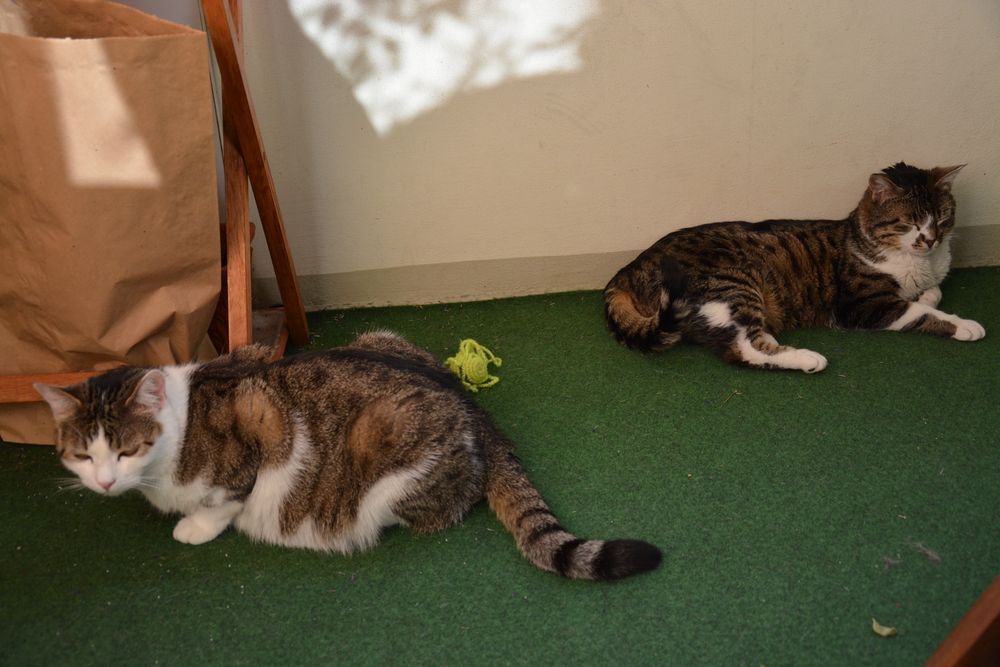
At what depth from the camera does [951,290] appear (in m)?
2.90

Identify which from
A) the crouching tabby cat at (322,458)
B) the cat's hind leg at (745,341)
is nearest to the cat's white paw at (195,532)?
the crouching tabby cat at (322,458)

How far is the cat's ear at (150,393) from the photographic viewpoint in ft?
5.75

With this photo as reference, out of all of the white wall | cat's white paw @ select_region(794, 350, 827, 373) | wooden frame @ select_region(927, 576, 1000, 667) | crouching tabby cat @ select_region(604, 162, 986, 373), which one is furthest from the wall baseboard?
wooden frame @ select_region(927, 576, 1000, 667)

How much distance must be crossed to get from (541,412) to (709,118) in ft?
4.11

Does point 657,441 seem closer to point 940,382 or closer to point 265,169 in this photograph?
point 940,382

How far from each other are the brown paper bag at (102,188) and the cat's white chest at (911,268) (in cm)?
227

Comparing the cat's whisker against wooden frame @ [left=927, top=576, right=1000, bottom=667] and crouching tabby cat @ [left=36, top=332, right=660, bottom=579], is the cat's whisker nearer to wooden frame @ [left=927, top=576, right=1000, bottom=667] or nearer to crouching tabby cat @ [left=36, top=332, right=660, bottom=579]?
crouching tabby cat @ [left=36, top=332, right=660, bottom=579]

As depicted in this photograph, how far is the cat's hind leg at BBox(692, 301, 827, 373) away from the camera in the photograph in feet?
8.20

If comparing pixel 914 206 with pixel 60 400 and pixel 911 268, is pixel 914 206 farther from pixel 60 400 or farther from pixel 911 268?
pixel 60 400

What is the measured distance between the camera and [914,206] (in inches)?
103

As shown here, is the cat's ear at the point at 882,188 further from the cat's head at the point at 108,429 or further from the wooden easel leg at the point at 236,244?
the cat's head at the point at 108,429

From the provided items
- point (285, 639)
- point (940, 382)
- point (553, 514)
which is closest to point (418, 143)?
point (553, 514)

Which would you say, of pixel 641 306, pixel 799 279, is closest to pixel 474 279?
pixel 641 306

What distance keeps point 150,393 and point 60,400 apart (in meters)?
0.19
